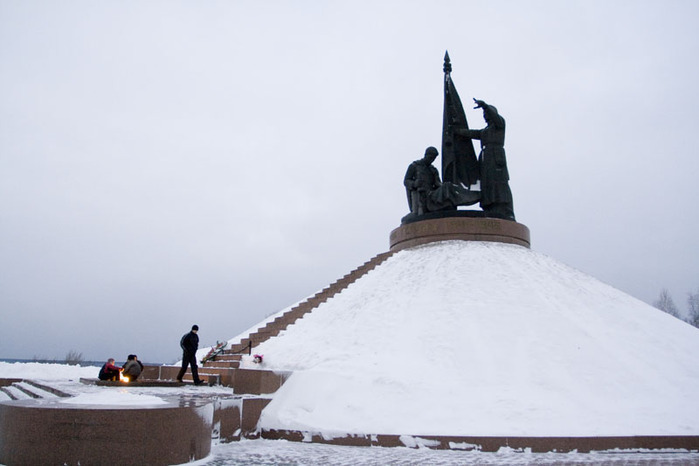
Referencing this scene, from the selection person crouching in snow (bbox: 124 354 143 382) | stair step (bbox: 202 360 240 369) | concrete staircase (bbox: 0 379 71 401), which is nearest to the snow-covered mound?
stair step (bbox: 202 360 240 369)

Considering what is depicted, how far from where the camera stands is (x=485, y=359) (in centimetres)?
A: 902

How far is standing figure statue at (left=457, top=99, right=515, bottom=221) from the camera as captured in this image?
14992 millimetres

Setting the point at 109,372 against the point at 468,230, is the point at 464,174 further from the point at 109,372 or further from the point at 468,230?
the point at 109,372

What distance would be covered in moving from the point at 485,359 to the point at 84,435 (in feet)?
20.6

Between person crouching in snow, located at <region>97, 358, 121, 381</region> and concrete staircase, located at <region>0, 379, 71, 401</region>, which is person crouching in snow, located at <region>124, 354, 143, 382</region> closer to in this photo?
Answer: person crouching in snow, located at <region>97, 358, 121, 381</region>

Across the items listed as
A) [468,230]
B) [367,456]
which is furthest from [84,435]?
[468,230]

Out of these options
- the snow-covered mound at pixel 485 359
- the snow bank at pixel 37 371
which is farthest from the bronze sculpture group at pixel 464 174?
the snow bank at pixel 37 371

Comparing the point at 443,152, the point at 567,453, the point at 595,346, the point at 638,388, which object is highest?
the point at 443,152

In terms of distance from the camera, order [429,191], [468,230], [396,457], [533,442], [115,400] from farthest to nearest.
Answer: [429,191] < [468,230] < [533,442] < [396,457] < [115,400]

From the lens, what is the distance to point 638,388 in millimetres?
8367

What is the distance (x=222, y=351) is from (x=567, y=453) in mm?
8141

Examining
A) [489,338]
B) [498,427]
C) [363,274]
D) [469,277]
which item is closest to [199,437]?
[498,427]

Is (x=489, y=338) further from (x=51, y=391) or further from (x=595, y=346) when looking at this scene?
(x=51, y=391)

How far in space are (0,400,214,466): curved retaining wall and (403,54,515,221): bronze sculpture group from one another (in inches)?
434
